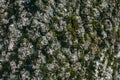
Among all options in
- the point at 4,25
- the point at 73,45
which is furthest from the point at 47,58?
the point at 4,25

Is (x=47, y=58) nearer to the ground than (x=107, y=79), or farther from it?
farther from it

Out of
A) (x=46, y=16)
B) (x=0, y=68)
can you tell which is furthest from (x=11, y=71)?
(x=46, y=16)

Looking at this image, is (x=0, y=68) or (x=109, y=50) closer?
(x=0, y=68)

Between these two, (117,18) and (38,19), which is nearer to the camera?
(38,19)

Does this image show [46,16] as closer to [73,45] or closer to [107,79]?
[73,45]

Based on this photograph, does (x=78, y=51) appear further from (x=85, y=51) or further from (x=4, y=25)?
(x=4, y=25)

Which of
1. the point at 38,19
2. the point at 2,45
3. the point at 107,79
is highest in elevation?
the point at 38,19

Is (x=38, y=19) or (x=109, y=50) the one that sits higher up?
(x=38, y=19)
